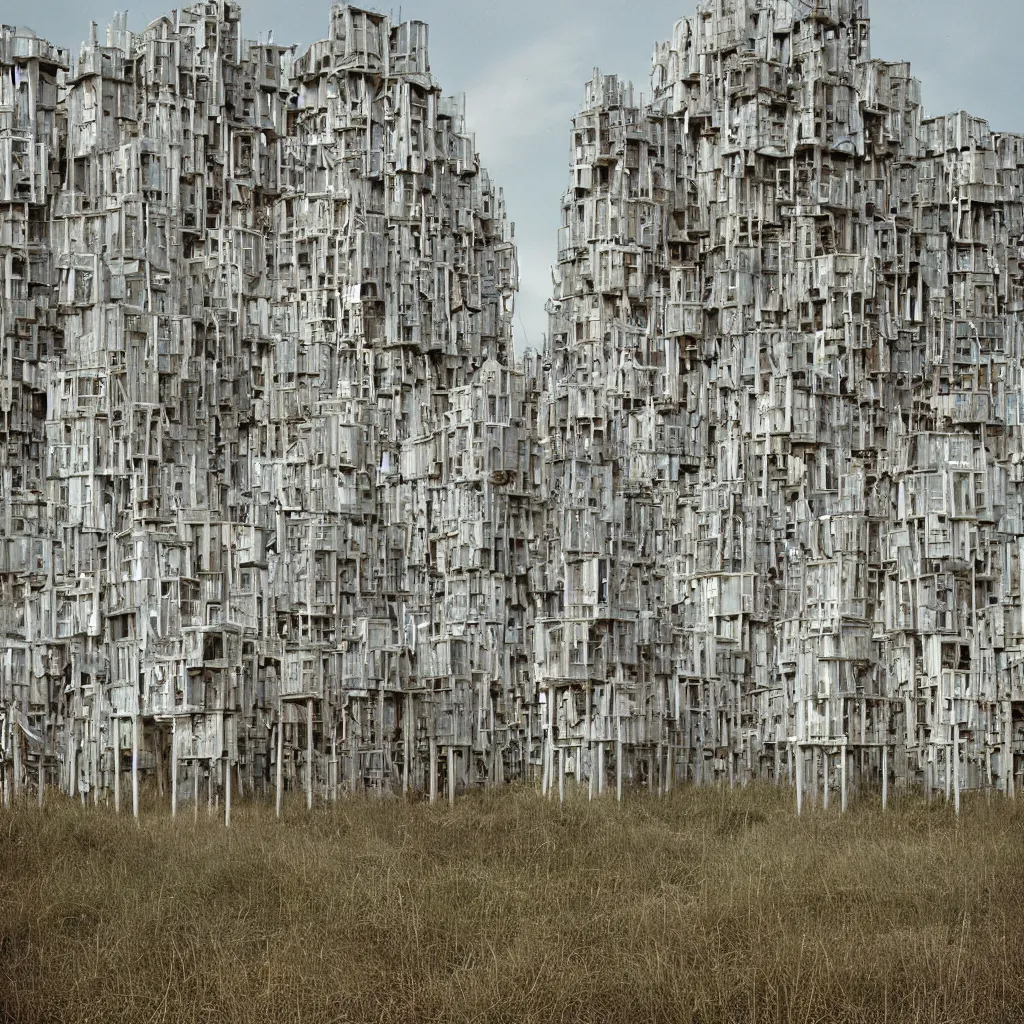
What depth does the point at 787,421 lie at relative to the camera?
2442 inches

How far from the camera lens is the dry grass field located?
67.6 ft

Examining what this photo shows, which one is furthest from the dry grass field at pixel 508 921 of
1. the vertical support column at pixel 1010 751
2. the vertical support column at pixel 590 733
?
the vertical support column at pixel 590 733

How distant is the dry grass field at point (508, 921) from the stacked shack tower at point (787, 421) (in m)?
7.09

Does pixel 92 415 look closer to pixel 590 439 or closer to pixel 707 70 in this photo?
pixel 590 439

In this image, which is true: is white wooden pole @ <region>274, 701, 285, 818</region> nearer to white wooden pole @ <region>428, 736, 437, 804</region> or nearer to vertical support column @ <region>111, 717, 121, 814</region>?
vertical support column @ <region>111, 717, 121, 814</region>

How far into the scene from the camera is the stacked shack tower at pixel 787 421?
4262 cm

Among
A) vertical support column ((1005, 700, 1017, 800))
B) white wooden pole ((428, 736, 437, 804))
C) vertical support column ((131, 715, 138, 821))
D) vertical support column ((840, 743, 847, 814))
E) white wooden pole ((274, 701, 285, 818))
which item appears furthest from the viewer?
white wooden pole ((428, 736, 437, 804))

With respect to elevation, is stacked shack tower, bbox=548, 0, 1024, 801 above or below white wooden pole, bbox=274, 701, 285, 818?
above

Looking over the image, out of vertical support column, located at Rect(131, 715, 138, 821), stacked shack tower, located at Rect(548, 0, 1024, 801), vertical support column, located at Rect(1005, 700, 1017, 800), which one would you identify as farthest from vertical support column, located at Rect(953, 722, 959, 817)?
vertical support column, located at Rect(131, 715, 138, 821)

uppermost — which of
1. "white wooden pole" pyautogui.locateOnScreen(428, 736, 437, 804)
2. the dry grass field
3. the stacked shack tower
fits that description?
the stacked shack tower

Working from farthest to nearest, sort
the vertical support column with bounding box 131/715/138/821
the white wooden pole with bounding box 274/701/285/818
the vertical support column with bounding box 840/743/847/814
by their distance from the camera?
the white wooden pole with bounding box 274/701/285/818 → the vertical support column with bounding box 840/743/847/814 → the vertical support column with bounding box 131/715/138/821

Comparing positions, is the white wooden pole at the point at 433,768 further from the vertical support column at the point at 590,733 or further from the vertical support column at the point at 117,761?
the vertical support column at the point at 117,761

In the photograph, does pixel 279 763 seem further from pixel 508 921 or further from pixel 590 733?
pixel 508 921

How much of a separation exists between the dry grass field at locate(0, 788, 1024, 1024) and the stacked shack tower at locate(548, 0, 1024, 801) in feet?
23.3
